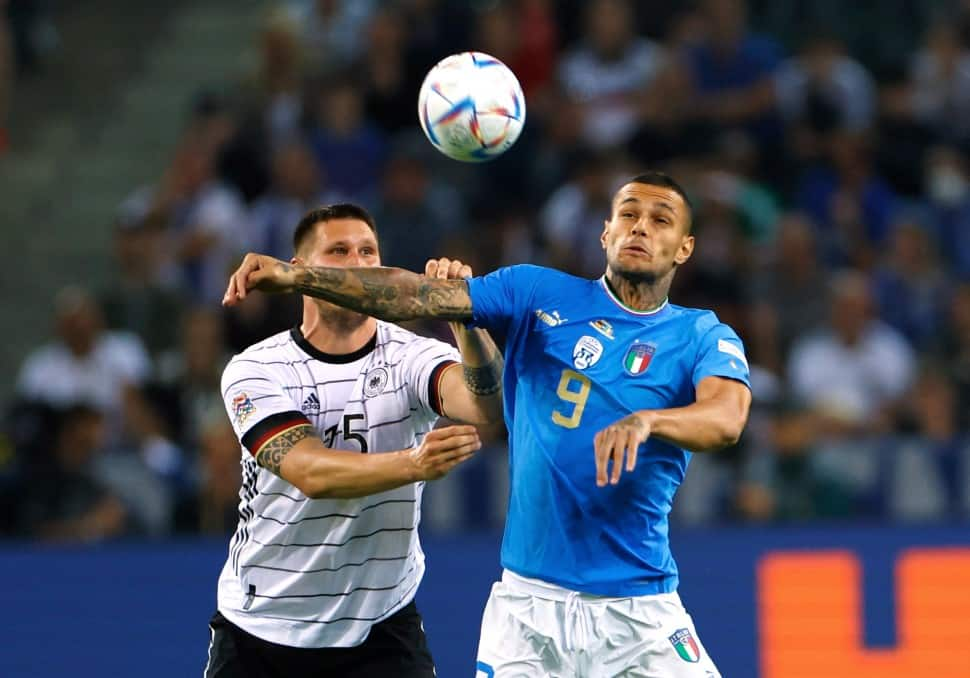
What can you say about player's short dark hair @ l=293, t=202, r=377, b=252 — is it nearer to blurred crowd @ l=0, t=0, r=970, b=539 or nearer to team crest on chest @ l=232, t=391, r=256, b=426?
team crest on chest @ l=232, t=391, r=256, b=426

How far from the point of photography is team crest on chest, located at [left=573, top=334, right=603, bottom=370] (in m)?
6.02

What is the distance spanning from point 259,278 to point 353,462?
0.73 metres

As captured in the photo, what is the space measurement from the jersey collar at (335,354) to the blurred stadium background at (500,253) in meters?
0.96

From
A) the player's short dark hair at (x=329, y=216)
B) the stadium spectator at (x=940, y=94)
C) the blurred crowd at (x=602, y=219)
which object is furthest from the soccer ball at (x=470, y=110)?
the stadium spectator at (x=940, y=94)

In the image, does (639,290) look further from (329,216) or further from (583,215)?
(583,215)

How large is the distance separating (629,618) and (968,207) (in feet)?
23.8

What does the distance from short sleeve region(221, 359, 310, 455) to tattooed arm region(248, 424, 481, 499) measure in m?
0.04

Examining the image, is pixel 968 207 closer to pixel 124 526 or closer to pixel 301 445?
pixel 124 526

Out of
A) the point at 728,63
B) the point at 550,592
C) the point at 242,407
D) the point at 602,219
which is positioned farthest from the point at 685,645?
the point at 728,63

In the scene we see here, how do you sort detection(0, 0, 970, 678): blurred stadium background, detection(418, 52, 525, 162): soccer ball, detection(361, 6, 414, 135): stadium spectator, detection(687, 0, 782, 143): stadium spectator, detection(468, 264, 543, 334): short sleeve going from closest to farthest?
detection(468, 264, 543, 334): short sleeve → detection(418, 52, 525, 162): soccer ball → detection(0, 0, 970, 678): blurred stadium background → detection(687, 0, 782, 143): stadium spectator → detection(361, 6, 414, 135): stadium spectator

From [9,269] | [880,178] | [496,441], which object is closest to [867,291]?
[880,178]

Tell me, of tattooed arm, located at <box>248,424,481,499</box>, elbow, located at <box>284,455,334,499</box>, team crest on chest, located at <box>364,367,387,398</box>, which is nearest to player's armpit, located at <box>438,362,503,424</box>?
team crest on chest, located at <box>364,367,387,398</box>

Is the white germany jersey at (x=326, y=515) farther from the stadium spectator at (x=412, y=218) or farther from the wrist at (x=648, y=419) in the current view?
the stadium spectator at (x=412, y=218)

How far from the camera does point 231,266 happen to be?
1216cm
